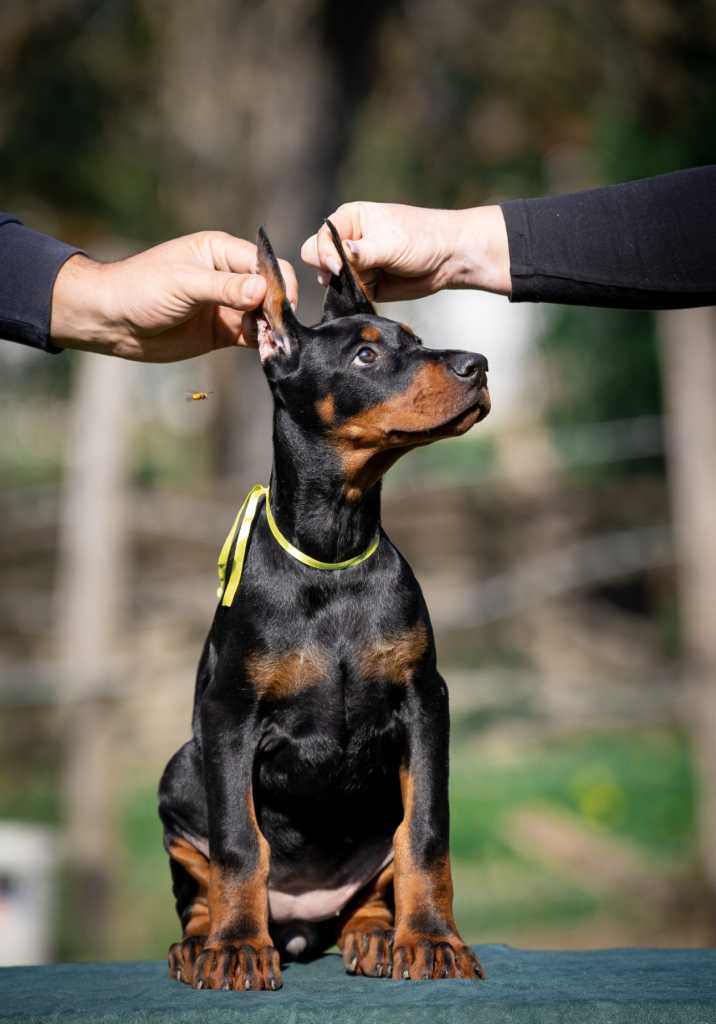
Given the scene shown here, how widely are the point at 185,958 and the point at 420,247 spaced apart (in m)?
1.63

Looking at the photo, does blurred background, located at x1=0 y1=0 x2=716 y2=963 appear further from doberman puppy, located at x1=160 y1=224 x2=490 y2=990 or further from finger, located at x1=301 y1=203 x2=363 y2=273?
finger, located at x1=301 y1=203 x2=363 y2=273

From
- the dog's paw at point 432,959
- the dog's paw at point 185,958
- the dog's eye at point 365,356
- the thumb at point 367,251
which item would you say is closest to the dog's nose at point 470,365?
the dog's eye at point 365,356

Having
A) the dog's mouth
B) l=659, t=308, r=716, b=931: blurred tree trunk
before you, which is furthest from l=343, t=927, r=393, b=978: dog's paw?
l=659, t=308, r=716, b=931: blurred tree trunk

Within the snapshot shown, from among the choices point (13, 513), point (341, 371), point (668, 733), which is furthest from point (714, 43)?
point (341, 371)

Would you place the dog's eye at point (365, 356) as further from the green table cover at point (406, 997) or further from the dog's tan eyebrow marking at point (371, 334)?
the green table cover at point (406, 997)

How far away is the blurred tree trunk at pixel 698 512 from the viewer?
7848mm

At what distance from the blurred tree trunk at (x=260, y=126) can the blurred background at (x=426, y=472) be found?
0.08 ft

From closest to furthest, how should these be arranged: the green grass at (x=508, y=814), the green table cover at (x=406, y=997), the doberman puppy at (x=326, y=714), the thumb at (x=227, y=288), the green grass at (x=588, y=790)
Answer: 1. the green table cover at (x=406, y=997)
2. the doberman puppy at (x=326, y=714)
3. the thumb at (x=227, y=288)
4. the green grass at (x=508, y=814)
5. the green grass at (x=588, y=790)

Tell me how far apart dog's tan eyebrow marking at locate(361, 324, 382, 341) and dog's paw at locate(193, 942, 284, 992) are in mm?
1318

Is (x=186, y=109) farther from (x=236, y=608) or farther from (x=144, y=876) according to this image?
(x=236, y=608)

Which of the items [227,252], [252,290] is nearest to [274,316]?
[252,290]

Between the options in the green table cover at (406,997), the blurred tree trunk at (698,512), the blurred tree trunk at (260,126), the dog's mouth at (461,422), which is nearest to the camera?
the green table cover at (406,997)

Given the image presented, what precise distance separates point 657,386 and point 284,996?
824cm

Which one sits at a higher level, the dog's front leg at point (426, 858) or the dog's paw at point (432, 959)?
the dog's front leg at point (426, 858)
